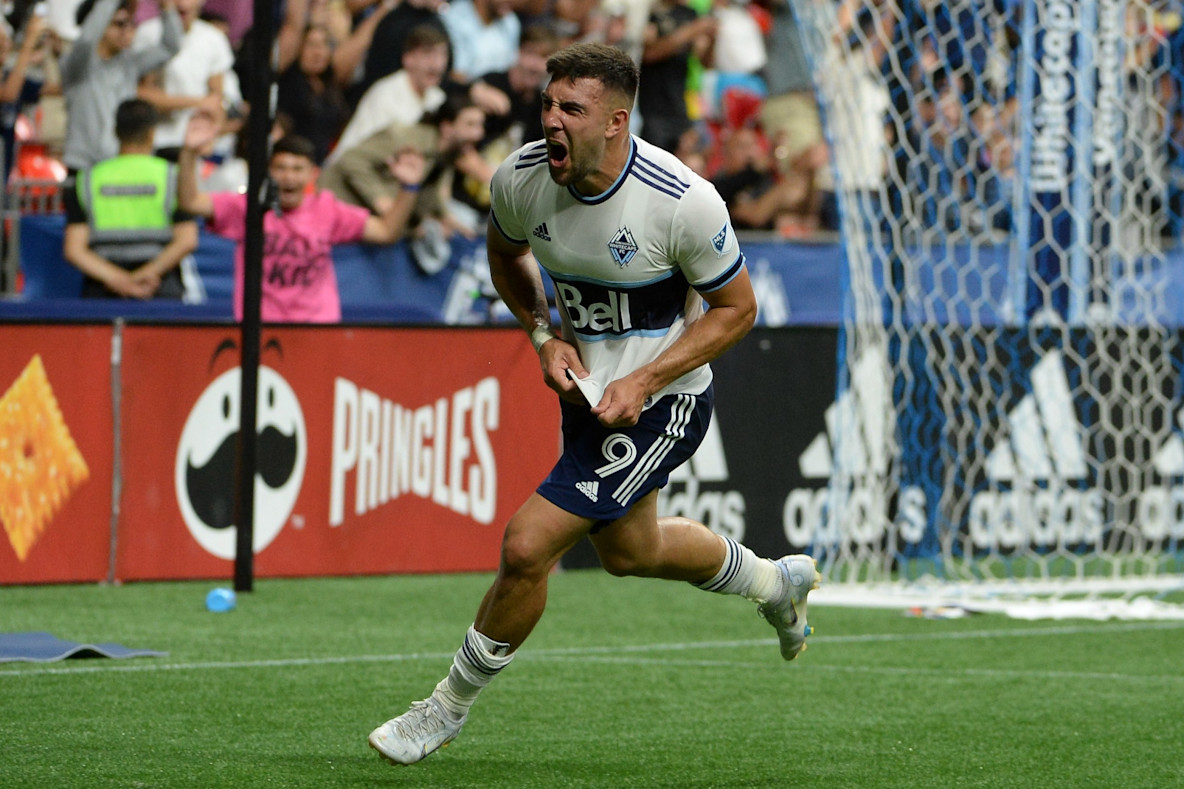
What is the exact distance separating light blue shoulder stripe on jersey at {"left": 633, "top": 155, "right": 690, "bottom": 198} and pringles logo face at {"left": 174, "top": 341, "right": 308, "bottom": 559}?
15.3 feet

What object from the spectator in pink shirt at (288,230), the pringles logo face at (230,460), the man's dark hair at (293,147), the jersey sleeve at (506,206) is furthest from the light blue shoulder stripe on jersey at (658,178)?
the man's dark hair at (293,147)

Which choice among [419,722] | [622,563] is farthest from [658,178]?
[419,722]

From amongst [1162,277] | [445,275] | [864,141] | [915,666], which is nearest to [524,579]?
[915,666]

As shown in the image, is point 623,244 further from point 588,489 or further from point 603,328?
point 588,489

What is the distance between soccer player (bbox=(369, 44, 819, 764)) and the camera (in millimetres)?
5355

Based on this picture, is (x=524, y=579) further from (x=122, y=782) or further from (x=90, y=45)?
(x=90, y=45)

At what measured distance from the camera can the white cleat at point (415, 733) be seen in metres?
5.27

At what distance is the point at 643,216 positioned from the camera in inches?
215

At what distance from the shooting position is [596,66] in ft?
17.5

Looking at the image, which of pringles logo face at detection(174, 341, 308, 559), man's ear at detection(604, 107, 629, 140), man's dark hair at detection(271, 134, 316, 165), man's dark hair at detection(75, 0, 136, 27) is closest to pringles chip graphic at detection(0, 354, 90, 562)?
pringles logo face at detection(174, 341, 308, 559)

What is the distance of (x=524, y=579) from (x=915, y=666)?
2.89 metres

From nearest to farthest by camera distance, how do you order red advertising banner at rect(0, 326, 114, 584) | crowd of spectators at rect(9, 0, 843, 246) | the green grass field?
the green grass field → red advertising banner at rect(0, 326, 114, 584) → crowd of spectators at rect(9, 0, 843, 246)

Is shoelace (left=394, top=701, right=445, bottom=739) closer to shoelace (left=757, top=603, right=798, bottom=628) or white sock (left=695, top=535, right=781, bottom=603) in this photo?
white sock (left=695, top=535, right=781, bottom=603)

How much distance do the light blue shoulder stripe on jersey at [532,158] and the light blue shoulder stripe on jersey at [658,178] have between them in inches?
11.1
